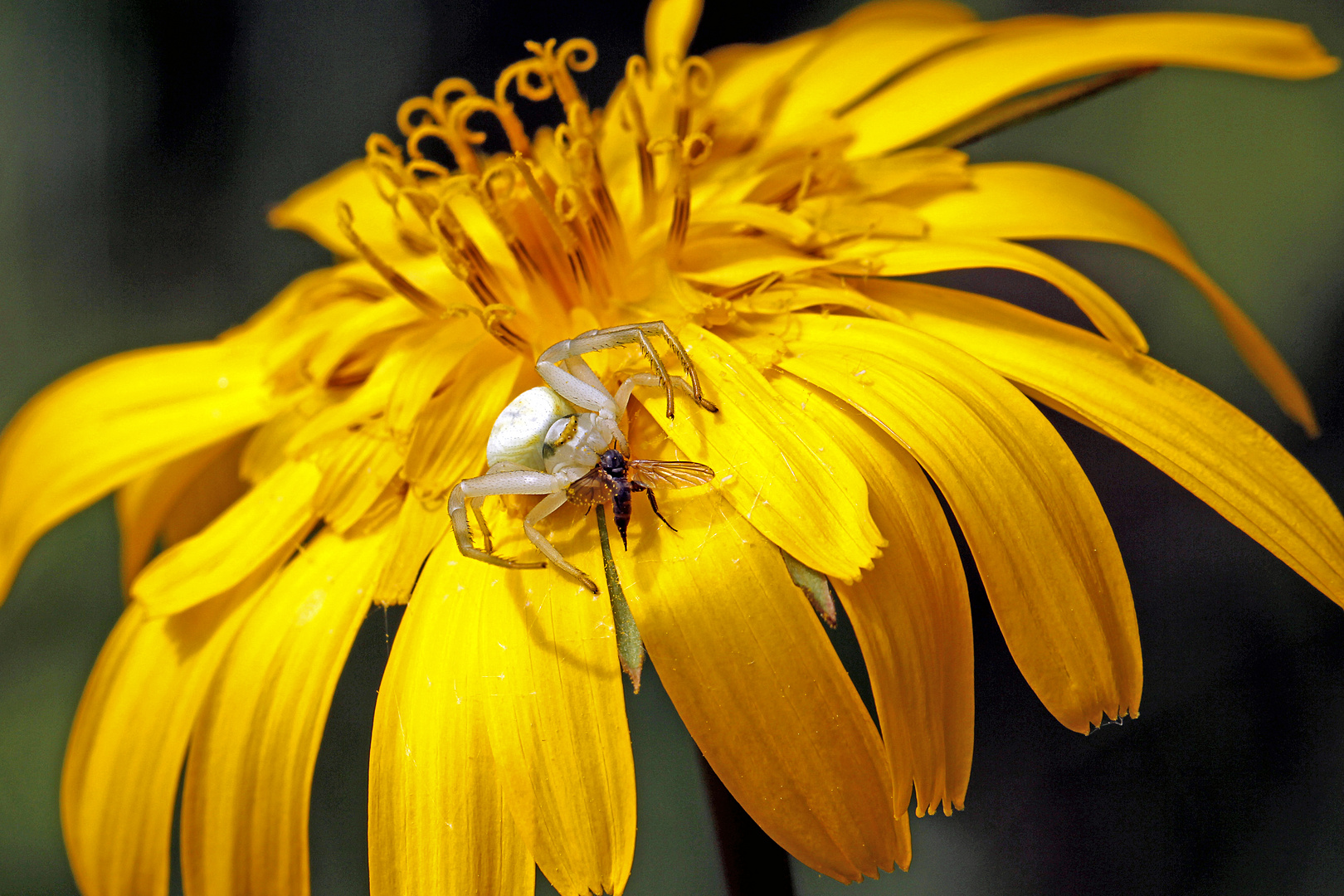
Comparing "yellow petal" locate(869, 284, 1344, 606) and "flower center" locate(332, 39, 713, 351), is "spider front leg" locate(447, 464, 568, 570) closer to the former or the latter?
"flower center" locate(332, 39, 713, 351)

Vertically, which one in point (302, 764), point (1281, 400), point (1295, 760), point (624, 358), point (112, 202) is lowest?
point (1295, 760)

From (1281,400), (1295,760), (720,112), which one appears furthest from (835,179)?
(1295,760)

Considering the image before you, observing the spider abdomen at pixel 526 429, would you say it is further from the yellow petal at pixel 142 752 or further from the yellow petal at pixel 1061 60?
the yellow petal at pixel 1061 60

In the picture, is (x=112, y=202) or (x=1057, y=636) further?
(x=112, y=202)

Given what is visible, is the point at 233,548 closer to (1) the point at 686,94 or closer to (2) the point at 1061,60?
(1) the point at 686,94

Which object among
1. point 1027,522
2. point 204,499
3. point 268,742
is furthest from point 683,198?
point 204,499

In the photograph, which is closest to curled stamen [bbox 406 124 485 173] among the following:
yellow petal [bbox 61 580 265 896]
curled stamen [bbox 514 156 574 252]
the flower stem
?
curled stamen [bbox 514 156 574 252]

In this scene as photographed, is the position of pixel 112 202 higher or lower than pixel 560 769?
higher

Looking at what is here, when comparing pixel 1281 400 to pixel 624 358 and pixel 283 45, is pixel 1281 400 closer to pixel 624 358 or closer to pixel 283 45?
pixel 624 358
